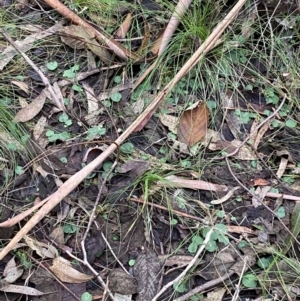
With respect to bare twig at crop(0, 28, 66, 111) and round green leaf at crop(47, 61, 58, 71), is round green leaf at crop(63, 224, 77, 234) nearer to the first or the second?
bare twig at crop(0, 28, 66, 111)

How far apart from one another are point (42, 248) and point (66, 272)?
0.13 meters

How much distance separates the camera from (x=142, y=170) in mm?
1946

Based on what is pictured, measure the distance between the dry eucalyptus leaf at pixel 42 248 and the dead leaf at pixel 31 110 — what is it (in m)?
0.51

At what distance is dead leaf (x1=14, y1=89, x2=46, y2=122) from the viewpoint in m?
2.06

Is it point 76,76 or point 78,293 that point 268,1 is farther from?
point 78,293

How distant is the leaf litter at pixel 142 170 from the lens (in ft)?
5.83

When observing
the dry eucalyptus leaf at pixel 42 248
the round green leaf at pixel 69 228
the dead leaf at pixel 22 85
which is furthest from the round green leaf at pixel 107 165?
the dead leaf at pixel 22 85

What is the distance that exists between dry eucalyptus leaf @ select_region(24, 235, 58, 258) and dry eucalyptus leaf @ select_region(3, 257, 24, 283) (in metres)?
0.08

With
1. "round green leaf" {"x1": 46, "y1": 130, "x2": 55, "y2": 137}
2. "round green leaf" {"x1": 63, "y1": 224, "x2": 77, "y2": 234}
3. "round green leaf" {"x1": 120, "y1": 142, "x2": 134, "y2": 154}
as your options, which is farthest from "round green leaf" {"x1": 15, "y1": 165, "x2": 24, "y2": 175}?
"round green leaf" {"x1": 120, "y1": 142, "x2": 134, "y2": 154}

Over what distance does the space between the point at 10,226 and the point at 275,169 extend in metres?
1.03

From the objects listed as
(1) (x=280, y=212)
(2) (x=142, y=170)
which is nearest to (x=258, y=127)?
(1) (x=280, y=212)

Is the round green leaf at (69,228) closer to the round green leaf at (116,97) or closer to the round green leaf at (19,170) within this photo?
the round green leaf at (19,170)

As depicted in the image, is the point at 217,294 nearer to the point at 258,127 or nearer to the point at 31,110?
the point at 258,127

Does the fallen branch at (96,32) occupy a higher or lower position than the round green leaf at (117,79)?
higher
